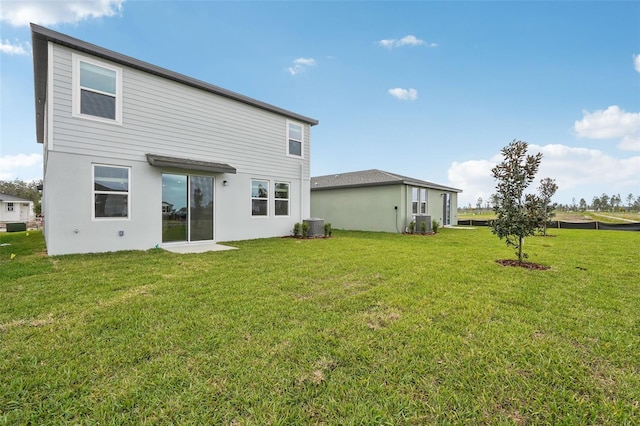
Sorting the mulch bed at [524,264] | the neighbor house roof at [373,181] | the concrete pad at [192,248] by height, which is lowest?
the mulch bed at [524,264]

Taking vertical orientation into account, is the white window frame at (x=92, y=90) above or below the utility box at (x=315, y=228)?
above

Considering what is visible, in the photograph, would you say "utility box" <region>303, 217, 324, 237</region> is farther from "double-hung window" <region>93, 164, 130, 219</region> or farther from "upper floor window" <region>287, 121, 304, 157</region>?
"double-hung window" <region>93, 164, 130, 219</region>

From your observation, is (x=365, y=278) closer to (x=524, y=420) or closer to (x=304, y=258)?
(x=304, y=258)

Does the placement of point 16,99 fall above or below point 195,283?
above

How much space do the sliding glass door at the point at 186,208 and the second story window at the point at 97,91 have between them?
6.99ft

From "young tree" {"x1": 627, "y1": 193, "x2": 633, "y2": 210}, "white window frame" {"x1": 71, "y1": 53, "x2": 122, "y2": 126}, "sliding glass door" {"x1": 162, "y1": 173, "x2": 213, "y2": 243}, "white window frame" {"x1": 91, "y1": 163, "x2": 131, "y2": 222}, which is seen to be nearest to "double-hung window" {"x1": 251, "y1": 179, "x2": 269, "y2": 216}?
"sliding glass door" {"x1": 162, "y1": 173, "x2": 213, "y2": 243}

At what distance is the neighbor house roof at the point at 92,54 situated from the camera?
6427 mm

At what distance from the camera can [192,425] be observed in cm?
165

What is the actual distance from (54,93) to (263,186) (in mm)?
6280

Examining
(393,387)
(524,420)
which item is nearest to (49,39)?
(393,387)

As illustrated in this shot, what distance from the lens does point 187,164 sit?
26.9ft

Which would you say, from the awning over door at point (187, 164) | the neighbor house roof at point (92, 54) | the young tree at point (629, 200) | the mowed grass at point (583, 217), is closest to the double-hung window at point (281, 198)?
the awning over door at point (187, 164)

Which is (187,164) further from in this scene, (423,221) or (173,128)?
(423,221)

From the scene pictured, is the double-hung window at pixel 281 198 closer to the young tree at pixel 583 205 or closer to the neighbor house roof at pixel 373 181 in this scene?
the neighbor house roof at pixel 373 181
